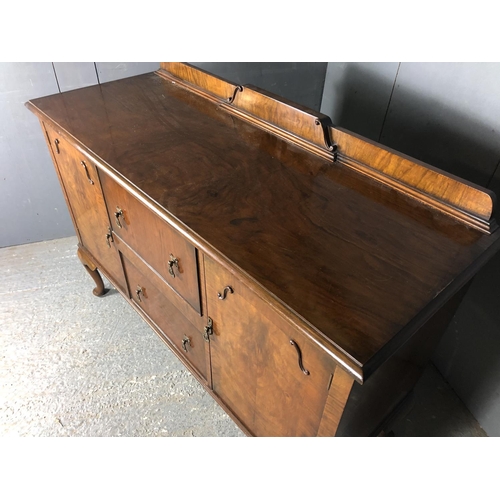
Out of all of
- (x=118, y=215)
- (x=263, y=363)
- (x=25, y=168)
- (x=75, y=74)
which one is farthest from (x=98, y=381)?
(x=75, y=74)

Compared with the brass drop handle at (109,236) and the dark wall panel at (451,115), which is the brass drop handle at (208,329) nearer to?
the brass drop handle at (109,236)

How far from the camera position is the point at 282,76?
173cm

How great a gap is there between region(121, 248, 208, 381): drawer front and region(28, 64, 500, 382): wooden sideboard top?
1.13ft

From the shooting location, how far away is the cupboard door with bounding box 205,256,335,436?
2.39 ft

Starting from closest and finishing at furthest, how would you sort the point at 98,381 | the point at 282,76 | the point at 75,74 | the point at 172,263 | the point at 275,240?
the point at 275,240 → the point at 172,263 → the point at 98,381 → the point at 75,74 → the point at 282,76

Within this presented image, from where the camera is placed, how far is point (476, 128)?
3.44 feet

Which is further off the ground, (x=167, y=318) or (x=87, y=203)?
(x=87, y=203)

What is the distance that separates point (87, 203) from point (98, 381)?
0.63m

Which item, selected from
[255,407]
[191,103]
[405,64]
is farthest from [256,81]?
[255,407]

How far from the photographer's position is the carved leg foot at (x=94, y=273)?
1.58m

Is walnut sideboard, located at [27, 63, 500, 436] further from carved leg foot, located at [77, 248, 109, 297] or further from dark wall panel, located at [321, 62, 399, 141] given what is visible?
dark wall panel, located at [321, 62, 399, 141]

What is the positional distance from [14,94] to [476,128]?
161 centimetres

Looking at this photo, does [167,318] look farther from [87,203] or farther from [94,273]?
[94,273]

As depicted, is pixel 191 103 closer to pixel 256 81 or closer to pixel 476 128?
pixel 256 81
